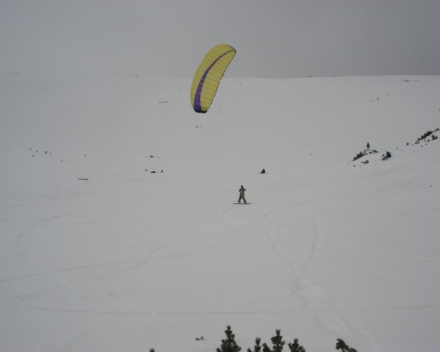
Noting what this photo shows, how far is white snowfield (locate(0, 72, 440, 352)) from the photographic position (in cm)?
450

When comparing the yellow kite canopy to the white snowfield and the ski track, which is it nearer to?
the white snowfield

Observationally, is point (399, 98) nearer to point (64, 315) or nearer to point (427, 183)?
point (427, 183)

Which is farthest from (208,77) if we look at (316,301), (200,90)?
(316,301)

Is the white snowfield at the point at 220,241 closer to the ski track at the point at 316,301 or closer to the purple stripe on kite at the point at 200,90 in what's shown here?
the ski track at the point at 316,301

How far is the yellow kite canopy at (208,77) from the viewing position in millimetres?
14766

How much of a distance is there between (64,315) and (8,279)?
6.73 ft

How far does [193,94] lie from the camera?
15.4m

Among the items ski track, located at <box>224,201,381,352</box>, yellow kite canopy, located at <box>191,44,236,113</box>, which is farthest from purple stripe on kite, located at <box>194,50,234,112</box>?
ski track, located at <box>224,201,381,352</box>

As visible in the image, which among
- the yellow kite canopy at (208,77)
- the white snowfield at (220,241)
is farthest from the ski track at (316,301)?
the yellow kite canopy at (208,77)

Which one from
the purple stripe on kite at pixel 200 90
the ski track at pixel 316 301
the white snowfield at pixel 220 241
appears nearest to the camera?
the ski track at pixel 316 301

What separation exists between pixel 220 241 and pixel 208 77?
8.50 m

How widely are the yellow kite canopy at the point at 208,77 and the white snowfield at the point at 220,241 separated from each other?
3915 mm

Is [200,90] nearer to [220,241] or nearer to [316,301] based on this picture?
[220,241]

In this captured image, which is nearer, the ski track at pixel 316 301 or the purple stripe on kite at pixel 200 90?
the ski track at pixel 316 301
